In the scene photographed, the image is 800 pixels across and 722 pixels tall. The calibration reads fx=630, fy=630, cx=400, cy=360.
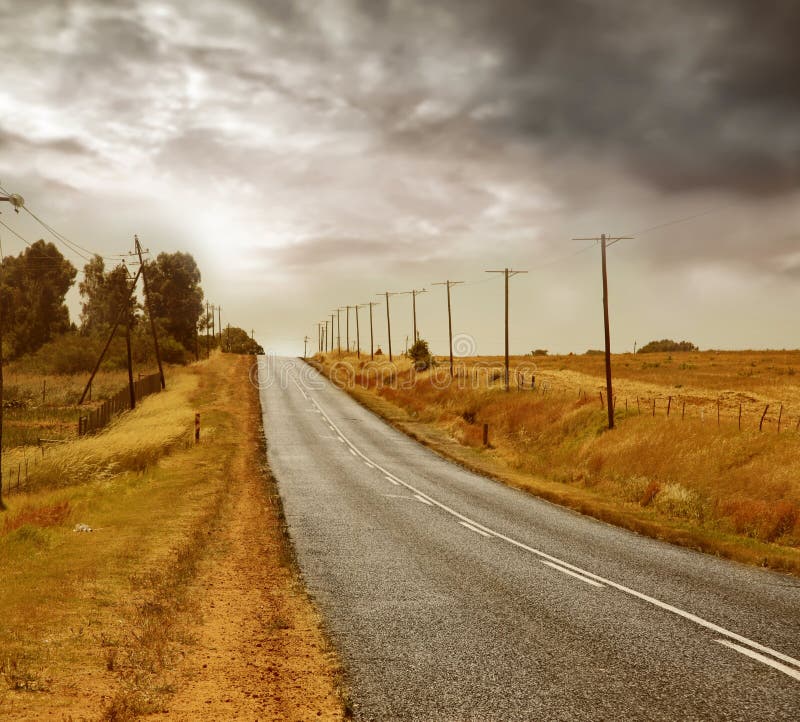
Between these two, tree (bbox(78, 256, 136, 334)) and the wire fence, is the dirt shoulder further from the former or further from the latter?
tree (bbox(78, 256, 136, 334))

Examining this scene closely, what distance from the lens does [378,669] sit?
6965 millimetres

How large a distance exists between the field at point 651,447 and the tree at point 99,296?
60.0m

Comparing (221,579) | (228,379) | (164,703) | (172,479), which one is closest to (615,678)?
(164,703)

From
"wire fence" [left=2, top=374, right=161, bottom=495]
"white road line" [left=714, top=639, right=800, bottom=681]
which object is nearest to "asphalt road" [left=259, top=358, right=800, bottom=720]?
"white road line" [left=714, top=639, right=800, bottom=681]

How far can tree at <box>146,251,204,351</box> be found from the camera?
97250mm

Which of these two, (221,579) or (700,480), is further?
(700,480)

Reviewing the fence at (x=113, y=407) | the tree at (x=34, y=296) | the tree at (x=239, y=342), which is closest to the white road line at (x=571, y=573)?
the fence at (x=113, y=407)

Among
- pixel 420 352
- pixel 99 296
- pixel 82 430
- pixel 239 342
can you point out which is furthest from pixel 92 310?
pixel 82 430

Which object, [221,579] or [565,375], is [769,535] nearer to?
[221,579]

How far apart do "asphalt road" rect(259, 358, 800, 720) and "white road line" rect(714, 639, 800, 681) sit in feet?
0.08

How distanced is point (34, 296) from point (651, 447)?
90958 millimetres

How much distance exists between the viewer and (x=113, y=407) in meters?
39.4

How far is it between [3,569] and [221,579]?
4078 millimetres

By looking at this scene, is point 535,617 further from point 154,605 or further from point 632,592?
point 154,605
